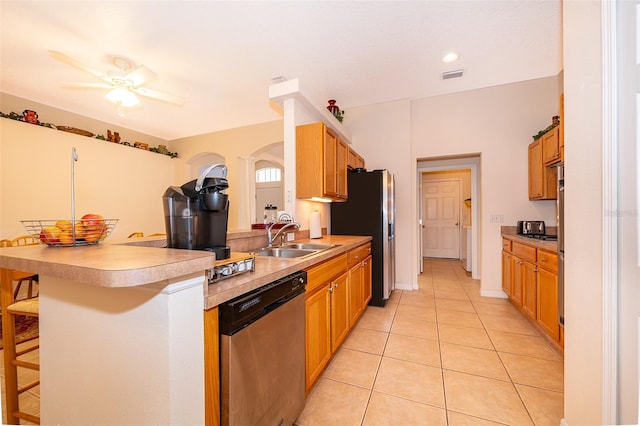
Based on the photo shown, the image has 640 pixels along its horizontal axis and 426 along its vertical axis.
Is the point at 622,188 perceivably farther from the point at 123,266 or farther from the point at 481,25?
the point at 481,25

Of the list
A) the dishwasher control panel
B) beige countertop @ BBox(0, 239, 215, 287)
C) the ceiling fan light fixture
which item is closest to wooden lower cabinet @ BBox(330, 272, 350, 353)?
the dishwasher control panel

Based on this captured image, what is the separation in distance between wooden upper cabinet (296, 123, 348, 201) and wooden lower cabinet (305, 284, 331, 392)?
1.17m

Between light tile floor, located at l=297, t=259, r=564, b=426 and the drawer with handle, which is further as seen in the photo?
the drawer with handle

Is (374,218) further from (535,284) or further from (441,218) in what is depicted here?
(441,218)

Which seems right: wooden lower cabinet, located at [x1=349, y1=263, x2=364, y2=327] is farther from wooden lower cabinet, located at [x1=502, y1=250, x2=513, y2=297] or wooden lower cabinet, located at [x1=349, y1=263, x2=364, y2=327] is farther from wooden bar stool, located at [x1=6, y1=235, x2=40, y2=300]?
wooden bar stool, located at [x1=6, y1=235, x2=40, y2=300]

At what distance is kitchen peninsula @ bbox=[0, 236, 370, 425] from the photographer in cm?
72

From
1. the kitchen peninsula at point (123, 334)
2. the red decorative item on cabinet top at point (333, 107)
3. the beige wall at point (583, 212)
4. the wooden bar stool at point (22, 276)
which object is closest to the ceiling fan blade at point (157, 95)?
the wooden bar stool at point (22, 276)

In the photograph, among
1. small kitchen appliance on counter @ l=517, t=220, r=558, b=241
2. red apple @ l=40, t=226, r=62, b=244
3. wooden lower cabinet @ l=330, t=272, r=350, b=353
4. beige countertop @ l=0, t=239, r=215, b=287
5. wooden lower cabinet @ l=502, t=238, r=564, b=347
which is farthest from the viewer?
small kitchen appliance on counter @ l=517, t=220, r=558, b=241

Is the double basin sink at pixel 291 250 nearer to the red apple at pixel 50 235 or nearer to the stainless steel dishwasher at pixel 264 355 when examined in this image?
the stainless steel dishwasher at pixel 264 355

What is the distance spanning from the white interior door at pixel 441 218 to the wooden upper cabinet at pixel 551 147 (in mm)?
3485

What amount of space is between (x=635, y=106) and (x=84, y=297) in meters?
2.21

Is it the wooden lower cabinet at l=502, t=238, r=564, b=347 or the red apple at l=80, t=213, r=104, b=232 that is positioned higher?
the red apple at l=80, t=213, r=104, b=232

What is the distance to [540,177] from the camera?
3.07 m

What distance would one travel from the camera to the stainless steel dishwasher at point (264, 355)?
0.95m
